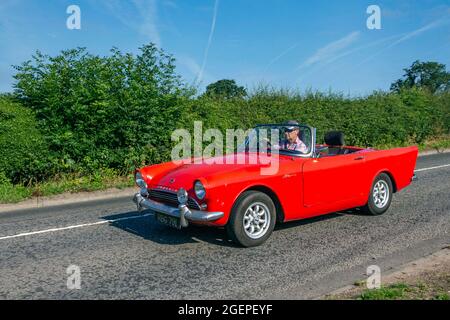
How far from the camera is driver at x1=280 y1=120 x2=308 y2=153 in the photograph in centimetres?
678

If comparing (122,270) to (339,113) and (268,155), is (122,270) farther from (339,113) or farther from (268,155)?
(339,113)

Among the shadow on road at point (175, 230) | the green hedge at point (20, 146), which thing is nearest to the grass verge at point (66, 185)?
the green hedge at point (20, 146)

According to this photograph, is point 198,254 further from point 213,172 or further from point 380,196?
point 380,196

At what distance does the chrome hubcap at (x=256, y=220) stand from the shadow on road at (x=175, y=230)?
321 millimetres

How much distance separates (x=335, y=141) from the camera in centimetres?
759

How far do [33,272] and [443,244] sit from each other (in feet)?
16.9

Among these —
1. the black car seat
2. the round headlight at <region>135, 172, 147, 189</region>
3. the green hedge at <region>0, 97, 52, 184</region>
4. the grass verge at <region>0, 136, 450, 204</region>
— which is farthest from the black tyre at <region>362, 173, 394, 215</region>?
the green hedge at <region>0, 97, 52, 184</region>

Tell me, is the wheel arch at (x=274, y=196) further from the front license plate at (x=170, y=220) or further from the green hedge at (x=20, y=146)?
the green hedge at (x=20, y=146)

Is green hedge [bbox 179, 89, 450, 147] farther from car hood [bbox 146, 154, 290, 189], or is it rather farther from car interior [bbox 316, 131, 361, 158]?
car hood [bbox 146, 154, 290, 189]

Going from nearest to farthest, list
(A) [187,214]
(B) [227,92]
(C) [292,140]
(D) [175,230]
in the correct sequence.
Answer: (A) [187,214]
(D) [175,230]
(C) [292,140]
(B) [227,92]

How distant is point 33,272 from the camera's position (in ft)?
16.6

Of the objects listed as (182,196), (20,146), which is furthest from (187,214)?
(20,146)

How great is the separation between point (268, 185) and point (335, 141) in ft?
7.43

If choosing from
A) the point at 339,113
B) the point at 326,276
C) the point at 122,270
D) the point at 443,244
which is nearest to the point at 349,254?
the point at 326,276
